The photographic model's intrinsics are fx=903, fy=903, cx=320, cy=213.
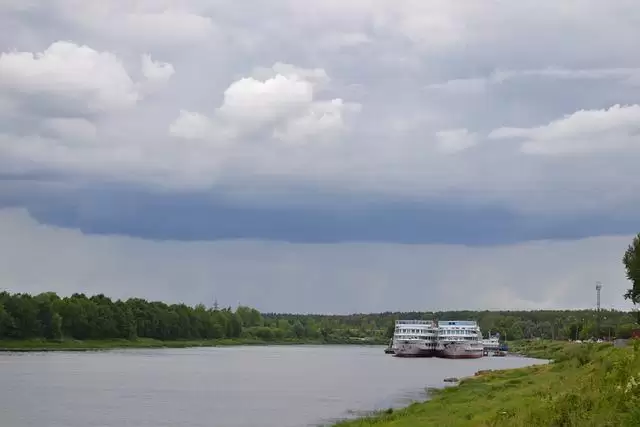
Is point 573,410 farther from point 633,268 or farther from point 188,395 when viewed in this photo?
point 633,268

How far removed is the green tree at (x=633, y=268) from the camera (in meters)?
111

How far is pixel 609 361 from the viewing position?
4384 centimetres

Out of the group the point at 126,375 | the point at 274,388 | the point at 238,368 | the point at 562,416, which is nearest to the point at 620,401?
the point at 562,416

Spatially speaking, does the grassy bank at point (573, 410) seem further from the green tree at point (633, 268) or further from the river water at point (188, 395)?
the green tree at point (633, 268)

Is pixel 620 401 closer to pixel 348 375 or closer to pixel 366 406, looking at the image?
pixel 366 406

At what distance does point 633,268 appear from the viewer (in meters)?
113

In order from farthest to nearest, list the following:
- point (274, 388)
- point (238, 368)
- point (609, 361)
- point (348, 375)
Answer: point (238, 368)
point (348, 375)
point (274, 388)
point (609, 361)

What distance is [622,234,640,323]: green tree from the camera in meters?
111

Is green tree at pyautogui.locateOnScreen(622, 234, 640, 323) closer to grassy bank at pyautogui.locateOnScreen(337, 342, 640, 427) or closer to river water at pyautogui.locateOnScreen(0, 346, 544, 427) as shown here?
river water at pyautogui.locateOnScreen(0, 346, 544, 427)

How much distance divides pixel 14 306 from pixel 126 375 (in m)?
77.8

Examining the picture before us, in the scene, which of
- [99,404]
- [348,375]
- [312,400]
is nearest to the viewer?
[99,404]

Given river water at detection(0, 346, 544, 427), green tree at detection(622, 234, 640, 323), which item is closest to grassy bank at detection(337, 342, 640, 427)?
river water at detection(0, 346, 544, 427)

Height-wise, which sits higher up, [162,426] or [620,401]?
[620,401]

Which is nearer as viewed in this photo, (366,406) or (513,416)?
(513,416)
